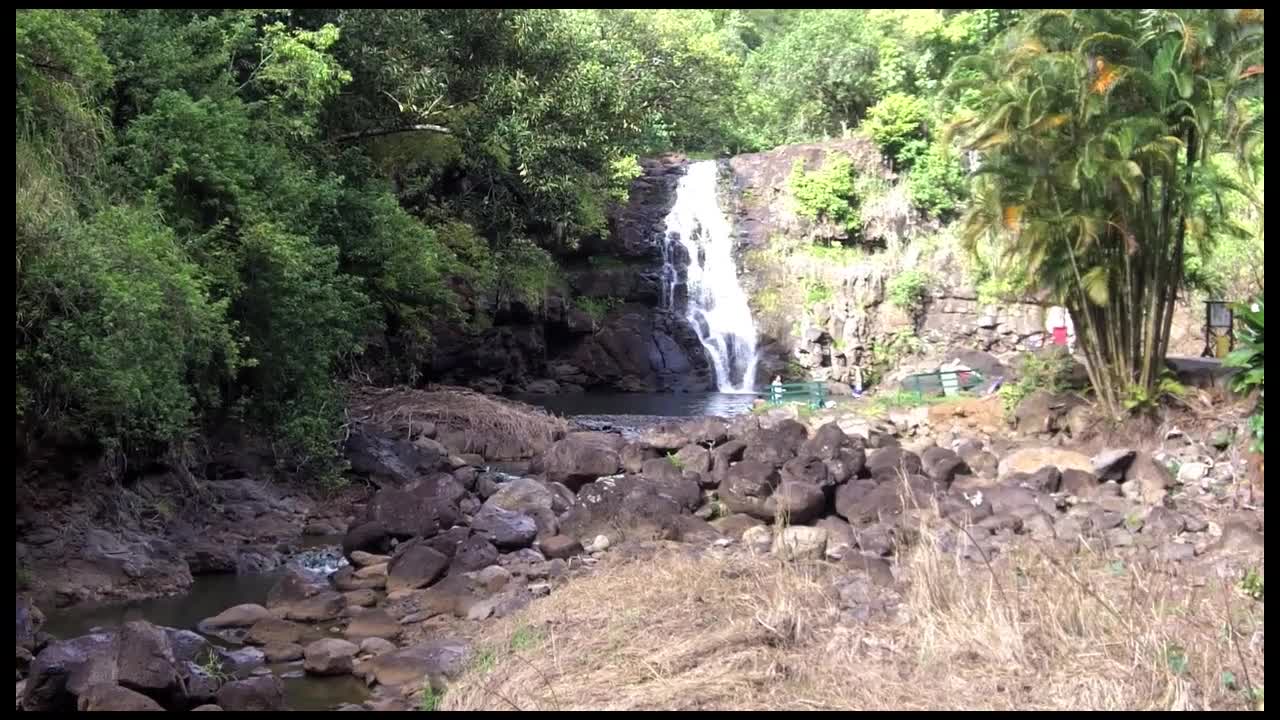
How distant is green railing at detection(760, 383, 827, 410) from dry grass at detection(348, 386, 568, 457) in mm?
5415

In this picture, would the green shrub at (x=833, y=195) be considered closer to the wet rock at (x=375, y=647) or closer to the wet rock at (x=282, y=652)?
the wet rock at (x=375, y=647)

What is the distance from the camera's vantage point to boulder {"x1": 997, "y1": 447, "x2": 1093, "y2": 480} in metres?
15.4

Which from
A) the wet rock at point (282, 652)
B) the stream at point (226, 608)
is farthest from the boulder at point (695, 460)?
the wet rock at point (282, 652)

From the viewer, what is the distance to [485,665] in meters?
7.52

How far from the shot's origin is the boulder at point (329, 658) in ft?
27.4

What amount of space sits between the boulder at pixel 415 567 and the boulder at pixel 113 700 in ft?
12.9

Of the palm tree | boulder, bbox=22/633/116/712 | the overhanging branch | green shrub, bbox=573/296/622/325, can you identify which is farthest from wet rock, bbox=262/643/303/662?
green shrub, bbox=573/296/622/325

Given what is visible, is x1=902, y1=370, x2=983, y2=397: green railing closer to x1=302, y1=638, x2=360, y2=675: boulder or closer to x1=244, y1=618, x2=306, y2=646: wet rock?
x1=244, y1=618, x2=306, y2=646: wet rock

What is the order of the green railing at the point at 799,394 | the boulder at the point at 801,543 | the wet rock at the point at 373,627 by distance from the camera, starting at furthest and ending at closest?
the green railing at the point at 799,394 → the boulder at the point at 801,543 → the wet rock at the point at 373,627

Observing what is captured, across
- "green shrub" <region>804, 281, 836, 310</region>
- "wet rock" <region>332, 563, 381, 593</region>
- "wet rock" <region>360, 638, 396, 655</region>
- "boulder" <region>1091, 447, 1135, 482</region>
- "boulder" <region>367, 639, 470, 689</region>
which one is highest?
"green shrub" <region>804, 281, 836, 310</region>

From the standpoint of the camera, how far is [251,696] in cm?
740

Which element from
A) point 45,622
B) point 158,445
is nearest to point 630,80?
point 158,445

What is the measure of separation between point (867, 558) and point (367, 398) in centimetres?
1262
